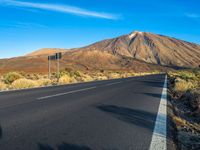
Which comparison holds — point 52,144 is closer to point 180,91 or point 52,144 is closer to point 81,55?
point 180,91

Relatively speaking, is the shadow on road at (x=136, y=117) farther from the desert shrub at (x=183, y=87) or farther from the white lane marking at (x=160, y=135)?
the desert shrub at (x=183, y=87)

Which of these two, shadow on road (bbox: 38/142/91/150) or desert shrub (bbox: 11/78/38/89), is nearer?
shadow on road (bbox: 38/142/91/150)

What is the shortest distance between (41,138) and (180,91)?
A: 50.8ft

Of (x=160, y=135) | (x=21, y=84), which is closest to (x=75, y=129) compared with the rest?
(x=160, y=135)

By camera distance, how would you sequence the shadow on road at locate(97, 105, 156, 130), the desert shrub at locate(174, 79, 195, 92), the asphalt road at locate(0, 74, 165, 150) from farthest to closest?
1. the desert shrub at locate(174, 79, 195, 92)
2. the shadow on road at locate(97, 105, 156, 130)
3. the asphalt road at locate(0, 74, 165, 150)

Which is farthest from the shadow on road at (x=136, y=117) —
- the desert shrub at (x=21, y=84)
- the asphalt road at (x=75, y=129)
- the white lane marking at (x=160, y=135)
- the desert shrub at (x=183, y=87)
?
the desert shrub at (x=21, y=84)

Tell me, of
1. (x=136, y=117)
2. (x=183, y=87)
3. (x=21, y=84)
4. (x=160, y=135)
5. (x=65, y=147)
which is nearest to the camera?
(x=65, y=147)

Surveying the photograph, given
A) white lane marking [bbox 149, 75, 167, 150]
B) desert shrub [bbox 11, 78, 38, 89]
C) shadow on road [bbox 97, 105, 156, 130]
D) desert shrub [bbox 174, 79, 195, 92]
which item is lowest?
desert shrub [bbox 11, 78, 38, 89]

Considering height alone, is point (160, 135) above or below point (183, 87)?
above

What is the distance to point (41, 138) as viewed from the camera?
591cm

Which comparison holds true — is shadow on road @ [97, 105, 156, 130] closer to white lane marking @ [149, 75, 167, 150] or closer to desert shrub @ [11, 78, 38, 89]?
white lane marking @ [149, 75, 167, 150]

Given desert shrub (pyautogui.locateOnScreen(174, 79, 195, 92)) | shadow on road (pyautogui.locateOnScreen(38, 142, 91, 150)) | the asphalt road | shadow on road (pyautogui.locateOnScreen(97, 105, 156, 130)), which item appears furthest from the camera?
desert shrub (pyautogui.locateOnScreen(174, 79, 195, 92))

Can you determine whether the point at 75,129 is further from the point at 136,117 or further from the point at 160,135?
the point at 136,117

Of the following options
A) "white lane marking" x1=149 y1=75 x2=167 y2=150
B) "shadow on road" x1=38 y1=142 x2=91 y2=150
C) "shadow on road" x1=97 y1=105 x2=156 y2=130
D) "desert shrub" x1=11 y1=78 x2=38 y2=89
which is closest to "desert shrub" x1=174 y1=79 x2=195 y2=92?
"shadow on road" x1=97 y1=105 x2=156 y2=130
